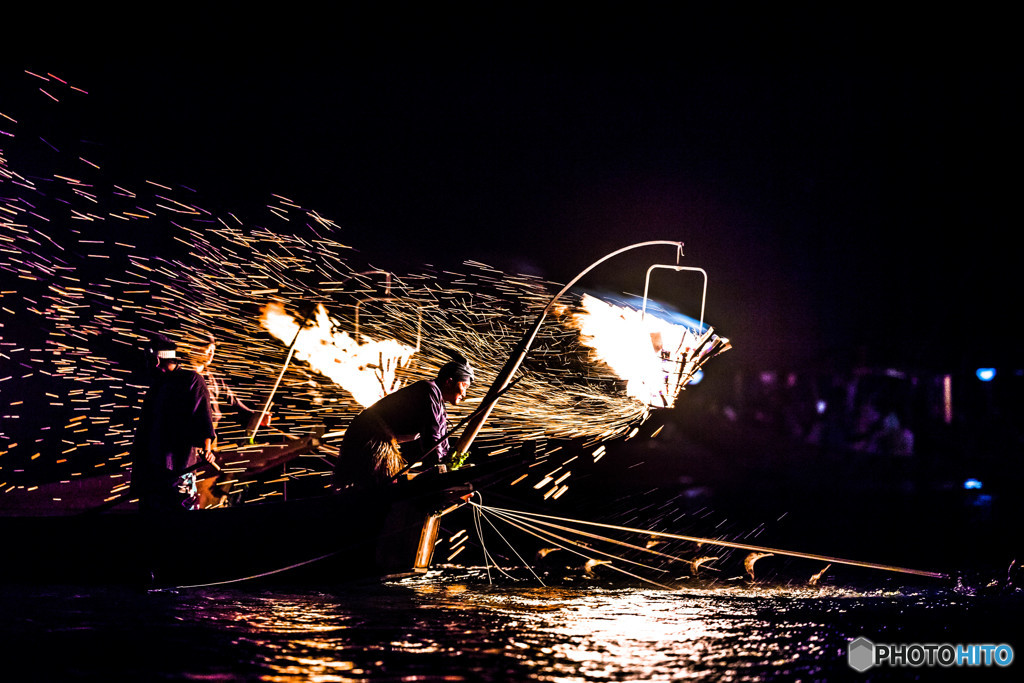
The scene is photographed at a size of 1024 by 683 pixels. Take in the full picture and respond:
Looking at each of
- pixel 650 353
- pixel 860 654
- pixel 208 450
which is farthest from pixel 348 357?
pixel 860 654

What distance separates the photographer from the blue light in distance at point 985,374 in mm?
17734

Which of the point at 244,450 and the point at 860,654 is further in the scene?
the point at 244,450

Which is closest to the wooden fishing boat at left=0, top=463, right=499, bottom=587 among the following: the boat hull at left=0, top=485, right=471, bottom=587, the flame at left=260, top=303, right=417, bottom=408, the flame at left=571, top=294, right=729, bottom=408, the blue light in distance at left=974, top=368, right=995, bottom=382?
the boat hull at left=0, top=485, right=471, bottom=587

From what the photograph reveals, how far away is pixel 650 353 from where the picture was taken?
7566 mm

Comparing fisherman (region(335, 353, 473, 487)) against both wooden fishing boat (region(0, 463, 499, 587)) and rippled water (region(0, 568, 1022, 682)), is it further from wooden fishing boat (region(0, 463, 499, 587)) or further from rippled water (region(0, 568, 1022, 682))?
rippled water (region(0, 568, 1022, 682))

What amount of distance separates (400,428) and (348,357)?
8.72ft

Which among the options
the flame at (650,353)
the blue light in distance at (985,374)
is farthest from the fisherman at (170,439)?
the blue light in distance at (985,374)

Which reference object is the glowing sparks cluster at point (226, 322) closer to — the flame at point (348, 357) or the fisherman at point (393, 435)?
the flame at point (348, 357)

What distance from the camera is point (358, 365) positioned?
9328 mm

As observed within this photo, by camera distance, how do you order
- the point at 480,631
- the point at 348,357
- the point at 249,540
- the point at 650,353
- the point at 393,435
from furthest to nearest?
1. the point at 348,357
2. the point at 650,353
3. the point at 393,435
4. the point at 249,540
5. the point at 480,631

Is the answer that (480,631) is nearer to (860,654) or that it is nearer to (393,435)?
(393,435)

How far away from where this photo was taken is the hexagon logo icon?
4.73 m

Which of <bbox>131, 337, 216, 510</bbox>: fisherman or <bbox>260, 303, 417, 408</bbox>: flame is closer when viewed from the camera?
<bbox>131, 337, 216, 510</bbox>: fisherman

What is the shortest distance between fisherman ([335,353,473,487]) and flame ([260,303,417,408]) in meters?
2.33
